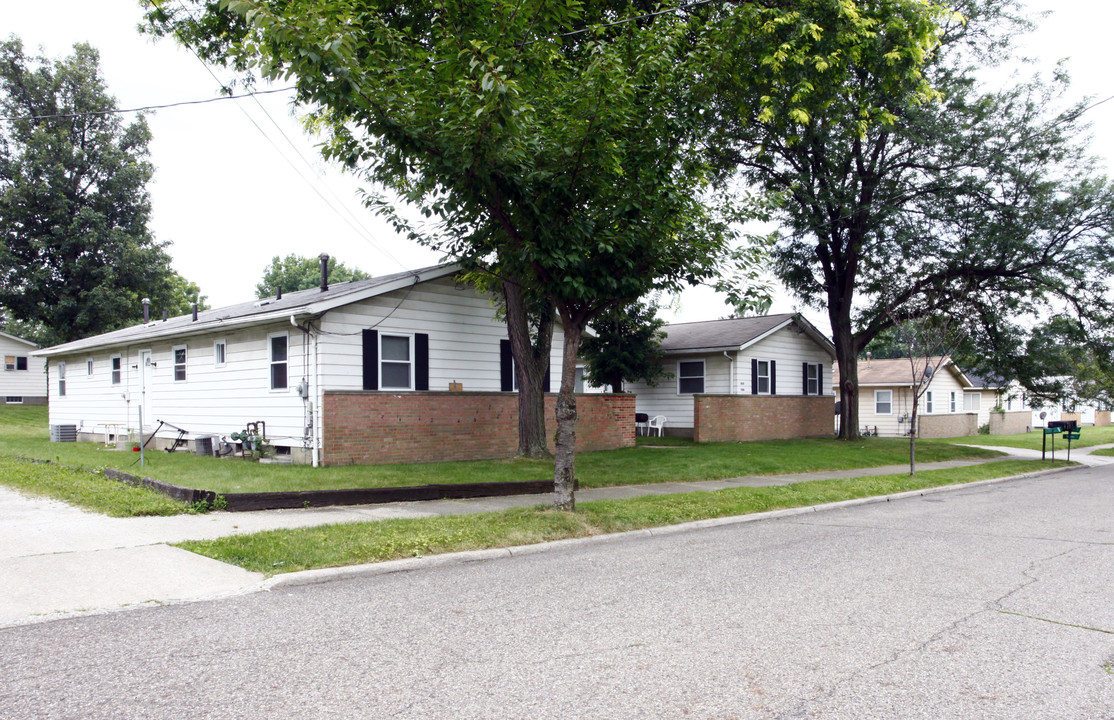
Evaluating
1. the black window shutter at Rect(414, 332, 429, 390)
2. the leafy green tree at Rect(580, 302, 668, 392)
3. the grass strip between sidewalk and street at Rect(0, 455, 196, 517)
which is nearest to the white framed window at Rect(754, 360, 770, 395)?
the leafy green tree at Rect(580, 302, 668, 392)

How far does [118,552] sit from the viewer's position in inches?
→ 309

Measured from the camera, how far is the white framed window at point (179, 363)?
20906 millimetres

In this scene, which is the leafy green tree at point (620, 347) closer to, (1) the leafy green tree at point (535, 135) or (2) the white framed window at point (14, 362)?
(1) the leafy green tree at point (535, 135)

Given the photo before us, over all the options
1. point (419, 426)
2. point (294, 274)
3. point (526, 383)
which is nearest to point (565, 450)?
point (526, 383)

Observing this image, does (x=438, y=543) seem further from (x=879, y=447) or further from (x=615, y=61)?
(x=879, y=447)

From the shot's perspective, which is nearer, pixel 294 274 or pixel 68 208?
pixel 68 208

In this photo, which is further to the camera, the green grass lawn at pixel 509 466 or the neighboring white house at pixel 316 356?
the neighboring white house at pixel 316 356

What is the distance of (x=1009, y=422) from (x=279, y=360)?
42.6m

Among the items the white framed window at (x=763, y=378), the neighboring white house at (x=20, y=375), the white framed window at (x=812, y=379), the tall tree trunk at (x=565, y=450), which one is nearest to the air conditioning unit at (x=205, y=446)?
the tall tree trunk at (x=565, y=450)

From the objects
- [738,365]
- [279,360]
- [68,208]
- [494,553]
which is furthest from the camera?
[68,208]

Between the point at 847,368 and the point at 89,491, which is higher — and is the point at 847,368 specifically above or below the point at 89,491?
above

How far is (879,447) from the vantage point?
26.0 metres

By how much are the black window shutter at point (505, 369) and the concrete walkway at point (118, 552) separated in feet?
24.5

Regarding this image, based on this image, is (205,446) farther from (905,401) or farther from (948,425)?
(948,425)
